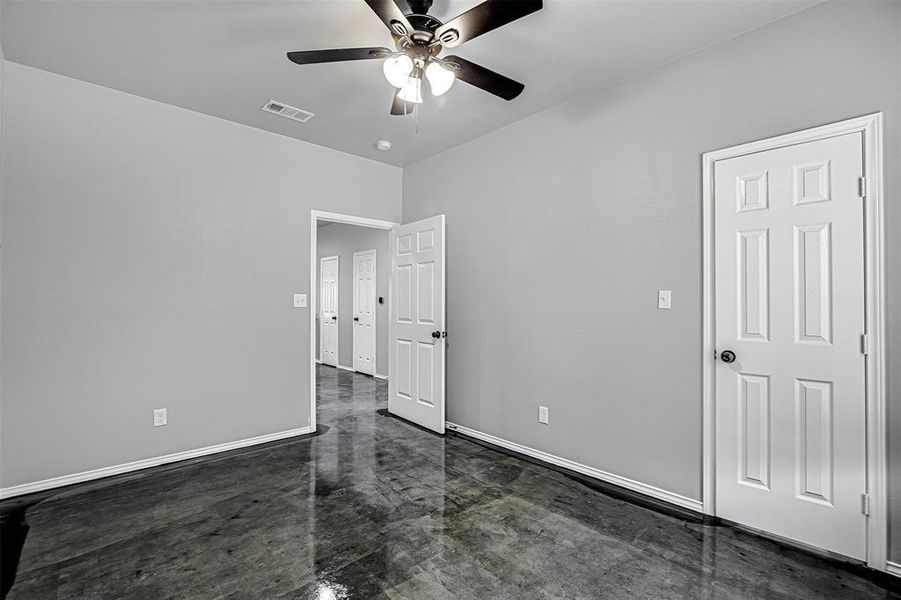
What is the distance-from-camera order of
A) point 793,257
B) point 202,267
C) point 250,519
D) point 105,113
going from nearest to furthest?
1. point 793,257
2. point 250,519
3. point 105,113
4. point 202,267

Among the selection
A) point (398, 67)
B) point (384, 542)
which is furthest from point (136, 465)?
point (398, 67)

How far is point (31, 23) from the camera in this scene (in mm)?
2391

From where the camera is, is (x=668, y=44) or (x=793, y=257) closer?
(x=793, y=257)

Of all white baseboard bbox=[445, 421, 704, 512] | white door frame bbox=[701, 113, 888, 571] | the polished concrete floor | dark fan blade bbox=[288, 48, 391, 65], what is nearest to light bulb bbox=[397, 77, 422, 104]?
dark fan blade bbox=[288, 48, 391, 65]

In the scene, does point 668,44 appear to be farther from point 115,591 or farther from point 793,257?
point 115,591

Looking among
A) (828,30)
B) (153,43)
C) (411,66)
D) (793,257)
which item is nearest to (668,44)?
(828,30)

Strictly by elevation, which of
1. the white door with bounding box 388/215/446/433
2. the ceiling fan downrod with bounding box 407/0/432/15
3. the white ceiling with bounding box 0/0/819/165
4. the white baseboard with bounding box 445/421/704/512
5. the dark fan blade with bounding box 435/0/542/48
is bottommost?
the white baseboard with bounding box 445/421/704/512

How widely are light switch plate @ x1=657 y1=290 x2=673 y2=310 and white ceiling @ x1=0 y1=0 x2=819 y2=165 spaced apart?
59.2 inches

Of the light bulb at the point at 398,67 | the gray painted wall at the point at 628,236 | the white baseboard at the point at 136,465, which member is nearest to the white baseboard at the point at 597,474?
the gray painted wall at the point at 628,236

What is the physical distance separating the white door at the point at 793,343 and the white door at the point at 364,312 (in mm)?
5357

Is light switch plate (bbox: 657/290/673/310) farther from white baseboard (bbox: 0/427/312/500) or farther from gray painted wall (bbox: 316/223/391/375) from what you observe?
gray painted wall (bbox: 316/223/391/375)

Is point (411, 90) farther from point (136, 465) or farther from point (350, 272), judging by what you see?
point (350, 272)

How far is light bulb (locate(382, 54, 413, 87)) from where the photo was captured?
80.8 inches

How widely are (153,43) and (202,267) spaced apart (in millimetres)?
1653
